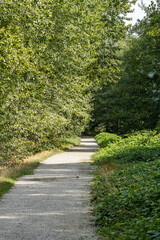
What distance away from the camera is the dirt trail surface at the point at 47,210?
228 inches

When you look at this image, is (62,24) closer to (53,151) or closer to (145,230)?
(53,151)

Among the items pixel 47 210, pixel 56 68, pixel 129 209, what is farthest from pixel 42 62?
pixel 129 209

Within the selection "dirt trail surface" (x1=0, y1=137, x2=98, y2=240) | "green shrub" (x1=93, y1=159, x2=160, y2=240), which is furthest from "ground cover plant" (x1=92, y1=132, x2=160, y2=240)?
"dirt trail surface" (x1=0, y1=137, x2=98, y2=240)

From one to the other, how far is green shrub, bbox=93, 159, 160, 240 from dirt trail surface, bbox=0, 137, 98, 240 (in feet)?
1.00

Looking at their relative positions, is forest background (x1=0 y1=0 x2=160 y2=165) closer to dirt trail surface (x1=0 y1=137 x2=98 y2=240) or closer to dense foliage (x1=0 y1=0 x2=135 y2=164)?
dense foliage (x1=0 y1=0 x2=135 y2=164)

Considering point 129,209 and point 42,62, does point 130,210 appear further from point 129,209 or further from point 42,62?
point 42,62

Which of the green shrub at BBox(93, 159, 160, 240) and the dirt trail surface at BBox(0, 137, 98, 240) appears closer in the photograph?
the green shrub at BBox(93, 159, 160, 240)

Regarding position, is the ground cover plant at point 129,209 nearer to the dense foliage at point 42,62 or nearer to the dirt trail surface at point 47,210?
the dirt trail surface at point 47,210

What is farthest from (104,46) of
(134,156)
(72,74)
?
(134,156)

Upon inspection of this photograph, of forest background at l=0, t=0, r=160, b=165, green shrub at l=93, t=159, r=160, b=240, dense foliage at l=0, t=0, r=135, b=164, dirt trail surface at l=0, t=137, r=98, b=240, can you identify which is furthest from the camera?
dense foliage at l=0, t=0, r=135, b=164

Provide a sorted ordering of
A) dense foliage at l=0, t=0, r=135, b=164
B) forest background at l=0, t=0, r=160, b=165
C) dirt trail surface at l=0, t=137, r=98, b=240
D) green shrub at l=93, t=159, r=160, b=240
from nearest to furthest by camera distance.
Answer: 1. green shrub at l=93, t=159, r=160, b=240
2. dirt trail surface at l=0, t=137, r=98, b=240
3. forest background at l=0, t=0, r=160, b=165
4. dense foliage at l=0, t=0, r=135, b=164

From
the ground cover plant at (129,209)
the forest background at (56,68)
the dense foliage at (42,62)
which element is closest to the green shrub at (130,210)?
the ground cover plant at (129,209)

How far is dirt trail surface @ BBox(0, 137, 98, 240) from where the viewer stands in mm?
5785

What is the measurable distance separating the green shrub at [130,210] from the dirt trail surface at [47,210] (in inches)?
11.9
